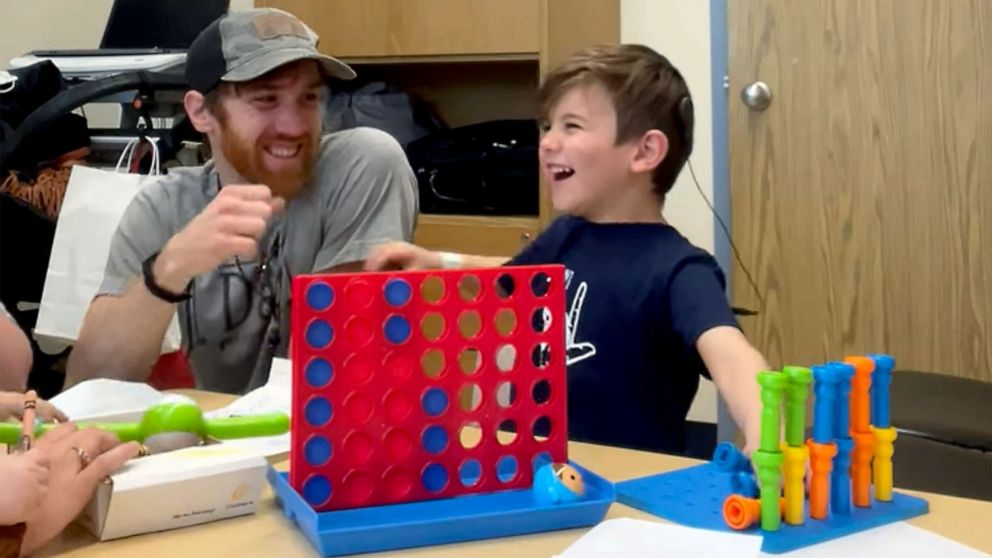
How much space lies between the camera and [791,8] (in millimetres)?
2641

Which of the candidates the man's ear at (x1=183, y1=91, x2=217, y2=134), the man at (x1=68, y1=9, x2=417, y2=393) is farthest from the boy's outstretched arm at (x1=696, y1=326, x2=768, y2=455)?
the man's ear at (x1=183, y1=91, x2=217, y2=134)

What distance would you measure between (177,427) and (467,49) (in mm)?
2047

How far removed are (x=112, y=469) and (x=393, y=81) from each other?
2623mm

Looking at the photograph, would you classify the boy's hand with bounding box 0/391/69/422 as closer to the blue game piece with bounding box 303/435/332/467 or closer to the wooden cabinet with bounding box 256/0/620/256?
the blue game piece with bounding box 303/435/332/467

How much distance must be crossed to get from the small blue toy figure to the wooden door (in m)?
1.89

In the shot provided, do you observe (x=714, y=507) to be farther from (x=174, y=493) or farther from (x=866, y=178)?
(x=866, y=178)

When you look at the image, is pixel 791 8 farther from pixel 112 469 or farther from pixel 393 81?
pixel 112 469

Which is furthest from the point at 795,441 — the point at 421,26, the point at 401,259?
the point at 421,26

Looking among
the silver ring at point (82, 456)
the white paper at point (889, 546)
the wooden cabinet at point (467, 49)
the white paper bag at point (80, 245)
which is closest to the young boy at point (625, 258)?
the white paper at point (889, 546)

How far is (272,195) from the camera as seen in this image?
157cm

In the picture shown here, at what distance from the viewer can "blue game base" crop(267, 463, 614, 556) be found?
82 centimetres

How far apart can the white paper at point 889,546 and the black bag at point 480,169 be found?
6.55 feet

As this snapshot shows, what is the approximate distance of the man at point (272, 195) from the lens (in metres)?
1.64

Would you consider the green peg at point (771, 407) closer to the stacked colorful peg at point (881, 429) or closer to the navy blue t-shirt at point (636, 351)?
the stacked colorful peg at point (881, 429)
